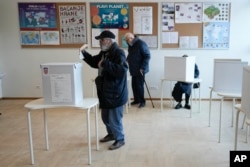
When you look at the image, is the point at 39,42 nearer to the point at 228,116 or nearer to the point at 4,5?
the point at 4,5

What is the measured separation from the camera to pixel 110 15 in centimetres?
596

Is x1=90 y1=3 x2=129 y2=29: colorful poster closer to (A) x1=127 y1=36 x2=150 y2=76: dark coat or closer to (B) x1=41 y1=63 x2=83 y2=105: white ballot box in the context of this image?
(A) x1=127 y1=36 x2=150 y2=76: dark coat

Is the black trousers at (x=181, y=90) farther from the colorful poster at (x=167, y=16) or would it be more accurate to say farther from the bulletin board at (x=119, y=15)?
the colorful poster at (x=167, y=16)

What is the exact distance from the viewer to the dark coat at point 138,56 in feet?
17.9

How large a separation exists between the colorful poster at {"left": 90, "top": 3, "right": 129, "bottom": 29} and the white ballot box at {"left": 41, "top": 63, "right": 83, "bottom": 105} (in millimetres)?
3232

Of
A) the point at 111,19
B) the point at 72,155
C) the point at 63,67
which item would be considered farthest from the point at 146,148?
the point at 111,19

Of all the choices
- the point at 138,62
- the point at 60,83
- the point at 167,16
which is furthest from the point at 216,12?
the point at 60,83

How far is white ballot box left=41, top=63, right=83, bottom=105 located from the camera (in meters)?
2.88

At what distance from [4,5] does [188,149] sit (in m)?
4.93

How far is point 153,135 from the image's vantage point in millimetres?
3916

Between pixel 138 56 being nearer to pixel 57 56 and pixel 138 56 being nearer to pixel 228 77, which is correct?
pixel 57 56

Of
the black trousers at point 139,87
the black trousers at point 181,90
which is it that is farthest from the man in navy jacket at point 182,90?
the black trousers at point 139,87

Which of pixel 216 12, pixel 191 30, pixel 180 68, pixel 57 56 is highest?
pixel 216 12

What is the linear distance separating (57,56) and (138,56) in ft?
6.10
